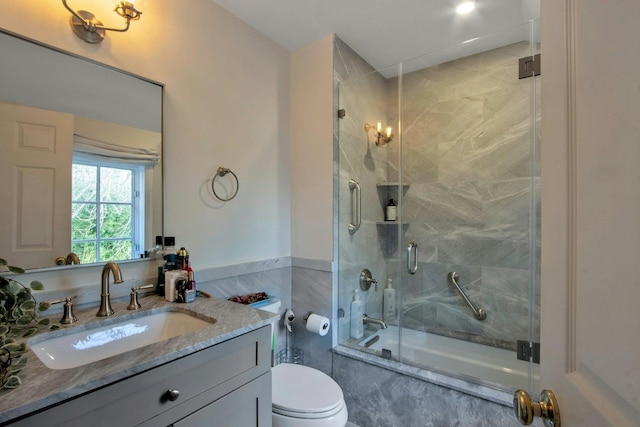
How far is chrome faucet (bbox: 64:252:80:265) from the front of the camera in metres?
1.23

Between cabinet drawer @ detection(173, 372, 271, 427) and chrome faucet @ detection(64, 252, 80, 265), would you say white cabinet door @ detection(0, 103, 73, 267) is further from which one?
cabinet drawer @ detection(173, 372, 271, 427)

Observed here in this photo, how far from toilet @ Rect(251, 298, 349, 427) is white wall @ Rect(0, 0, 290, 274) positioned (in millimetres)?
749

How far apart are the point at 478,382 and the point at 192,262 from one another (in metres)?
1.67

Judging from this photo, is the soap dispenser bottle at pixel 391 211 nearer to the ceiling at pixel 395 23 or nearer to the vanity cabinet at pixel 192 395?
the ceiling at pixel 395 23

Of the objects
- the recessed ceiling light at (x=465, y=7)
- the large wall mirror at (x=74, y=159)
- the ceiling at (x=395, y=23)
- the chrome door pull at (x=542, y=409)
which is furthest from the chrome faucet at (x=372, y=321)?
the recessed ceiling light at (x=465, y=7)

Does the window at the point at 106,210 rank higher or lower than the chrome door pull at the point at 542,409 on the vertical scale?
higher

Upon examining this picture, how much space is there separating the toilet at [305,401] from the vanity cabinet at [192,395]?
0.20m

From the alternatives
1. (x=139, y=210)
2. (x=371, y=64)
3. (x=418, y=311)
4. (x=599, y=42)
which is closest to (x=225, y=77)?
(x=139, y=210)

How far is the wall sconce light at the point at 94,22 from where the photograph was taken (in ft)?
4.11

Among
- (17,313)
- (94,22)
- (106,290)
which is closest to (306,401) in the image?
(106,290)

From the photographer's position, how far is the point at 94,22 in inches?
50.6

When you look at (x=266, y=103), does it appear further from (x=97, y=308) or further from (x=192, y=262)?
(x=97, y=308)

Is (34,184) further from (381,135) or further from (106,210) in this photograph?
(381,135)

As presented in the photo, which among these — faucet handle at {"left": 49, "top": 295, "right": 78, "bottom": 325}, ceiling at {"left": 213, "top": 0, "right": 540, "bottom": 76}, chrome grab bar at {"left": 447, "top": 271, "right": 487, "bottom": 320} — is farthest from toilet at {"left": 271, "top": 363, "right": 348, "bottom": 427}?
ceiling at {"left": 213, "top": 0, "right": 540, "bottom": 76}
